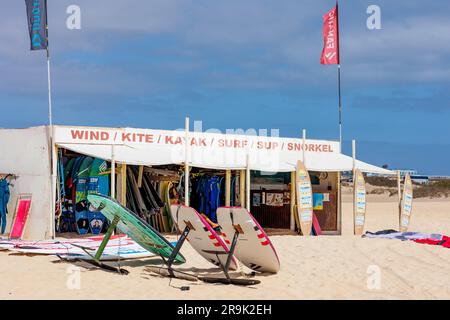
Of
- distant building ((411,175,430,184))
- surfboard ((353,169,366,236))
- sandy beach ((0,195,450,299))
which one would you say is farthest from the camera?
distant building ((411,175,430,184))

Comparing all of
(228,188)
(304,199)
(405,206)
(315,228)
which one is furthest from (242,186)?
(405,206)

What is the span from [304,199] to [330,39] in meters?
4.65

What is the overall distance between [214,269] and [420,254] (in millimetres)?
3991

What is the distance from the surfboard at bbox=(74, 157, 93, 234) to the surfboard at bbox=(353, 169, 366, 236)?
5952mm

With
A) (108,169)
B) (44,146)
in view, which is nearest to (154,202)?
(108,169)

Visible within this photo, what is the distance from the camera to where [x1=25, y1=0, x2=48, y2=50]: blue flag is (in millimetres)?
13906

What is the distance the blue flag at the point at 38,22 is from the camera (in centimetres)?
1391

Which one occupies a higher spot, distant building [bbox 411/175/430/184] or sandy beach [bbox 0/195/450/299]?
distant building [bbox 411/175/430/184]

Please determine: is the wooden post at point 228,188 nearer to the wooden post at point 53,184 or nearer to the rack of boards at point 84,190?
the rack of boards at point 84,190

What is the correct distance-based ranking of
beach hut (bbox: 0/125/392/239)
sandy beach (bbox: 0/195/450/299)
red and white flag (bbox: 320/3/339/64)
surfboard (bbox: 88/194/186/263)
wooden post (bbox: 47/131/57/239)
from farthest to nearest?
red and white flag (bbox: 320/3/339/64)
beach hut (bbox: 0/125/392/239)
wooden post (bbox: 47/131/57/239)
surfboard (bbox: 88/194/186/263)
sandy beach (bbox: 0/195/450/299)

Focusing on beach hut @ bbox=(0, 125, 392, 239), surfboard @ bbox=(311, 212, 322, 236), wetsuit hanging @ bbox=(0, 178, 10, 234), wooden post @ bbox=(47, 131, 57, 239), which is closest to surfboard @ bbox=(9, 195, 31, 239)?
beach hut @ bbox=(0, 125, 392, 239)

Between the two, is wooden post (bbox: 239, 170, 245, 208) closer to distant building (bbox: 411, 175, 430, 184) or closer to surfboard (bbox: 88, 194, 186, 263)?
surfboard (bbox: 88, 194, 186, 263)

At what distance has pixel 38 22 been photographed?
1401 centimetres

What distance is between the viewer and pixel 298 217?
15.6 metres
